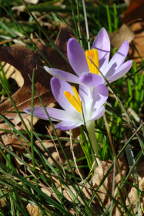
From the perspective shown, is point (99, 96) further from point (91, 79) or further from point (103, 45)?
point (103, 45)

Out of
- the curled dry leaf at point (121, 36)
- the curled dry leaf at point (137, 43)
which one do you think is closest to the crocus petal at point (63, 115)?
the curled dry leaf at point (137, 43)

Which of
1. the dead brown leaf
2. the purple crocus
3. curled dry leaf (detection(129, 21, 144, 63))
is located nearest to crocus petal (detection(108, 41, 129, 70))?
the purple crocus

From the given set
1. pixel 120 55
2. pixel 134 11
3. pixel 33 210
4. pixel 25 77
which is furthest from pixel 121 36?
pixel 33 210

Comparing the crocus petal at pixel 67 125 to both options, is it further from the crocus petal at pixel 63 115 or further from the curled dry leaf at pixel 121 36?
the curled dry leaf at pixel 121 36

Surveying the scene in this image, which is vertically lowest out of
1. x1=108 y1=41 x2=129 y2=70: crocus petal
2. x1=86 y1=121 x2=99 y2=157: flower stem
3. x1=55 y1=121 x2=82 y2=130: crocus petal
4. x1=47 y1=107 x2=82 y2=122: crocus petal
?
x1=86 y1=121 x2=99 y2=157: flower stem

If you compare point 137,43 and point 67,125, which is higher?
point 137,43

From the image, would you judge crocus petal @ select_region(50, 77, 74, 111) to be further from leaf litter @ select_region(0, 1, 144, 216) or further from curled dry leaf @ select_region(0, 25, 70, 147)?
curled dry leaf @ select_region(0, 25, 70, 147)

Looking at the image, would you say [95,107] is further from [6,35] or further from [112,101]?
[6,35]

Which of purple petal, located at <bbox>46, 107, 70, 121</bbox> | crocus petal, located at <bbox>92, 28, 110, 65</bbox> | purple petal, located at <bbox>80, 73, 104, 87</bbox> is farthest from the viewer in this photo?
crocus petal, located at <bbox>92, 28, 110, 65</bbox>
